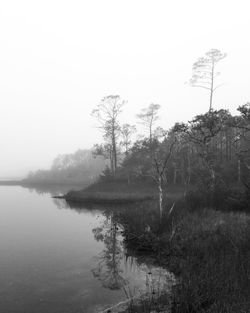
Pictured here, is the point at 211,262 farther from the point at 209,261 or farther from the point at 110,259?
the point at 110,259

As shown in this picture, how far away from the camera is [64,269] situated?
13.3 meters

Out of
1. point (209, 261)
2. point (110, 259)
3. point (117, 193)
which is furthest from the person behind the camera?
point (117, 193)

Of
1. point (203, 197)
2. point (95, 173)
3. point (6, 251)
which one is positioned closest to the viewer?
point (6, 251)

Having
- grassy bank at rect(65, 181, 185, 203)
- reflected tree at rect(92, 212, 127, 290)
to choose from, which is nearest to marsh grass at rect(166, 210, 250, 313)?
reflected tree at rect(92, 212, 127, 290)

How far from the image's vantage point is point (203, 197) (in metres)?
21.9

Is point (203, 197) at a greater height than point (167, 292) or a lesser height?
greater

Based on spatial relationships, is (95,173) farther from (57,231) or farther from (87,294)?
(87,294)

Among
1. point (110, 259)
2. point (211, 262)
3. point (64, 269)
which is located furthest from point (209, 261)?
point (64, 269)

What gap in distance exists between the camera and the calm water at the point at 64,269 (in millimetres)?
9797

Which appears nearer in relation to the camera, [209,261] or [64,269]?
[209,261]

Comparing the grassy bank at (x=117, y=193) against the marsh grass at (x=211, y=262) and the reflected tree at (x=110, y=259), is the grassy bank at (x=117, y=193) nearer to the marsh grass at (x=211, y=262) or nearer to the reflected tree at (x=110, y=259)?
the reflected tree at (x=110, y=259)

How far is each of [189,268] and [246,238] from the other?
372 centimetres

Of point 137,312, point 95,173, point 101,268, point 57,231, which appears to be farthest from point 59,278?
point 95,173

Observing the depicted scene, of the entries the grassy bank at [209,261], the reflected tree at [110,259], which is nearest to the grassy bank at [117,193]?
the reflected tree at [110,259]
